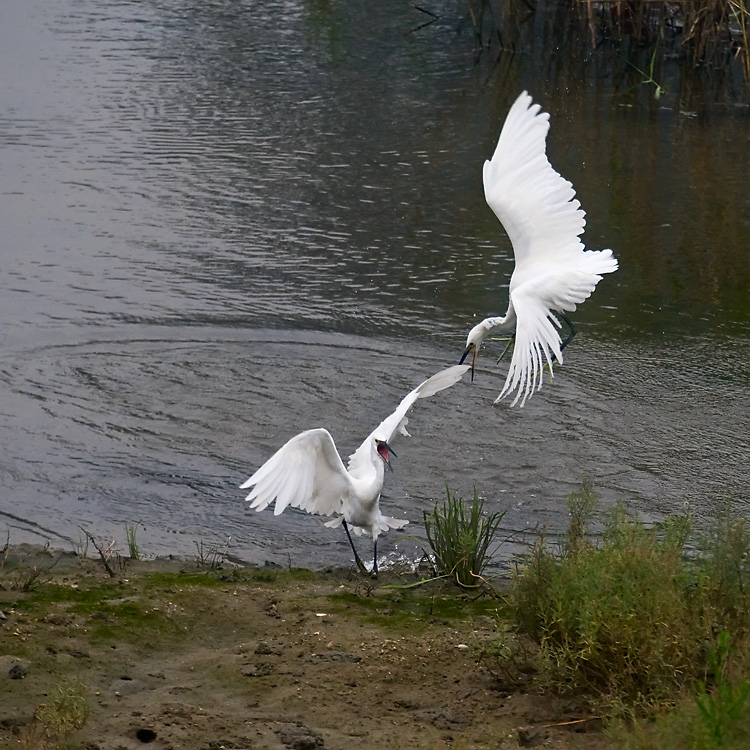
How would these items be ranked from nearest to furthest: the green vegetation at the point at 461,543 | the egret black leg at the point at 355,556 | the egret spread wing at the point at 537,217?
the green vegetation at the point at 461,543, the egret spread wing at the point at 537,217, the egret black leg at the point at 355,556

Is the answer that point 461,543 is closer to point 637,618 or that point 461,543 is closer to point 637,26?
point 637,618

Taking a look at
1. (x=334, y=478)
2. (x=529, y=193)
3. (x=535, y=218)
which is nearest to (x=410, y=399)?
(x=334, y=478)

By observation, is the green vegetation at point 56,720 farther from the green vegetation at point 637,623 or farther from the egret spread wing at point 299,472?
the egret spread wing at point 299,472

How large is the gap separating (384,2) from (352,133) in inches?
285

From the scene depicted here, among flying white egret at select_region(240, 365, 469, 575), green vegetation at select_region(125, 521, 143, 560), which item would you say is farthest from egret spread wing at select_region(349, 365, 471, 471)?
green vegetation at select_region(125, 521, 143, 560)

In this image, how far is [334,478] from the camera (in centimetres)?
557

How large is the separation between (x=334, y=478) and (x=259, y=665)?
1.42 m

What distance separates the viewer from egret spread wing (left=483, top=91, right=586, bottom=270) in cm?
601

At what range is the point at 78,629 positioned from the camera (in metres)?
4.51

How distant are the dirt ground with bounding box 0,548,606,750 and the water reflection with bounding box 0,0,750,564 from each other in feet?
3.13

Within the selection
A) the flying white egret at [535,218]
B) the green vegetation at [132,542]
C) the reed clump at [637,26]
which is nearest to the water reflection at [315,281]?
the green vegetation at [132,542]

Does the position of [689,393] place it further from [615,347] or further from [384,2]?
[384,2]

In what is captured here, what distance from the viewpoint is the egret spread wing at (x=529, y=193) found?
601 centimetres

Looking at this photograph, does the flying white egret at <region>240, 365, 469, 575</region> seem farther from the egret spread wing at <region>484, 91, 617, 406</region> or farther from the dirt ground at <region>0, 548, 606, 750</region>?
the egret spread wing at <region>484, 91, 617, 406</region>
